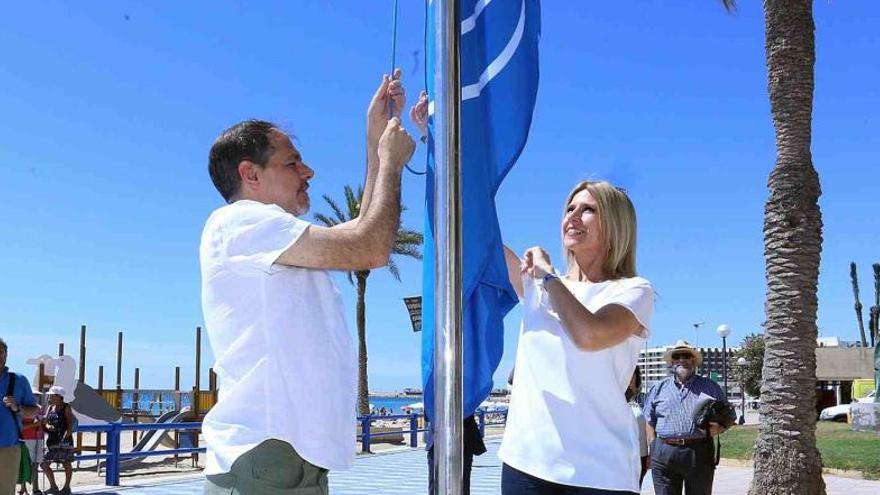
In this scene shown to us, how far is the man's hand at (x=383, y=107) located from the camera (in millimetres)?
2510

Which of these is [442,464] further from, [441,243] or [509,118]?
[509,118]

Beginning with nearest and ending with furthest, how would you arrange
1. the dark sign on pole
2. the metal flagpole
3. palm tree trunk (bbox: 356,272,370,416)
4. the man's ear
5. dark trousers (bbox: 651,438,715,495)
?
1. the metal flagpole
2. the man's ear
3. dark trousers (bbox: 651,438,715,495)
4. the dark sign on pole
5. palm tree trunk (bbox: 356,272,370,416)

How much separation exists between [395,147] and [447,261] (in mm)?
432

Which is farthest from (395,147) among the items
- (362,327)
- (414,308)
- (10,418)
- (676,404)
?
(362,327)

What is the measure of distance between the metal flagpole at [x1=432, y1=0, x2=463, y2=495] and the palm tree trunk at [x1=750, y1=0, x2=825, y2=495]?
9.65m

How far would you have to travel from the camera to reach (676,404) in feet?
24.5

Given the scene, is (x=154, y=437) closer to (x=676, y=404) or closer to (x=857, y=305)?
(x=676, y=404)

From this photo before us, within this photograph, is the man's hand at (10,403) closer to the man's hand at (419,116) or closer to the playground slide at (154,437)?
the man's hand at (419,116)

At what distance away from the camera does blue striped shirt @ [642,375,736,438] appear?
23.8 feet

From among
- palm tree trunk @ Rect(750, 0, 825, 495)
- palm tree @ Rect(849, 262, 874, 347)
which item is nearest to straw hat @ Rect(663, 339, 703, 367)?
palm tree trunk @ Rect(750, 0, 825, 495)

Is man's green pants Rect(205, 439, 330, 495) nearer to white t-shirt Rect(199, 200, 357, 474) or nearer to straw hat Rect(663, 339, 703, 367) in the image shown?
white t-shirt Rect(199, 200, 357, 474)

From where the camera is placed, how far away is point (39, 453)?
11930 millimetres

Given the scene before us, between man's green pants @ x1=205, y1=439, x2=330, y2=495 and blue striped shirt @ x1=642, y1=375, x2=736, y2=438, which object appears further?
blue striped shirt @ x1=642, y1=375, x2=736, y2=438

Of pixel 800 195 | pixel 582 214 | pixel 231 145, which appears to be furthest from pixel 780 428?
pixel 231 145
